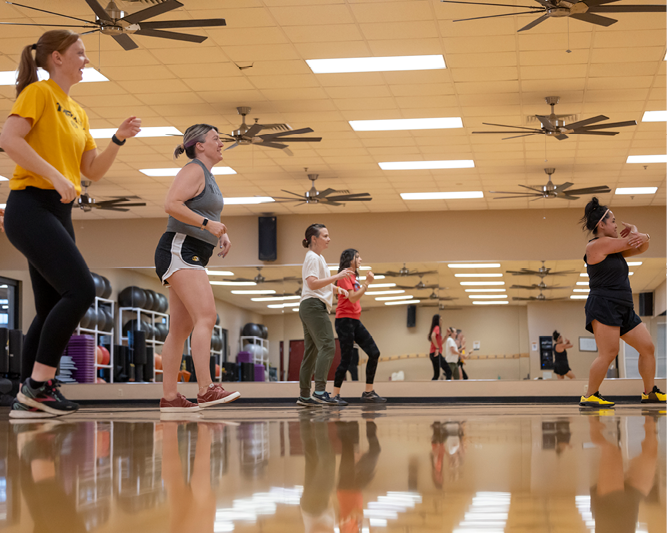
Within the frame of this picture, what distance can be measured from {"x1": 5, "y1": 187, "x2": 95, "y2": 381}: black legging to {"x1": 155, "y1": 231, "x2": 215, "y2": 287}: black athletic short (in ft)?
2.02

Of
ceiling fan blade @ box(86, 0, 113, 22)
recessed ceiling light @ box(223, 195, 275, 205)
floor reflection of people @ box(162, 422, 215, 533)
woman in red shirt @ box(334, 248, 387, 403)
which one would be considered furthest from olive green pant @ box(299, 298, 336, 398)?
recessed ceiling light @ box(223, 195, 275, 205)

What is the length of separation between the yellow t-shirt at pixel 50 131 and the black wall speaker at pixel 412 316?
1164 cm

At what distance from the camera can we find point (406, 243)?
14352 mm

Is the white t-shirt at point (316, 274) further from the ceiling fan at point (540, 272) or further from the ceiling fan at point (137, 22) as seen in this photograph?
the ceiling fan at point (540, 272)

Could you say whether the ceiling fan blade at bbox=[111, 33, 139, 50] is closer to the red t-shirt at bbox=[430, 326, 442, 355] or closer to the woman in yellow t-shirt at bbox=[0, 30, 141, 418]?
the woman in yellow t-shirt at bbox=[0, 30, 141, 418]

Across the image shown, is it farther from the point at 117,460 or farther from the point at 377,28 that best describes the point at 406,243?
the point at 117,460

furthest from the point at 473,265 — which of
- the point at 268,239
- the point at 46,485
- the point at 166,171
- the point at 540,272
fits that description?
the point at 46,485

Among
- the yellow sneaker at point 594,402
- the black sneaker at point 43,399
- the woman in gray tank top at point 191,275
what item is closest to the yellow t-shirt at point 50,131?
the woman in gray tank top at point 191,275

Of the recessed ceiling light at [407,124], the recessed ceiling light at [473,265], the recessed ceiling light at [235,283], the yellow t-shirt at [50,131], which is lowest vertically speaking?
the yellow t-shirt at [50,131]

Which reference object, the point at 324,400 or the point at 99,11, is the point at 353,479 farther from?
the point at 99,11

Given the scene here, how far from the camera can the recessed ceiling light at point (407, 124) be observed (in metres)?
9.45

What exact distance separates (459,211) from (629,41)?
7.30 metres

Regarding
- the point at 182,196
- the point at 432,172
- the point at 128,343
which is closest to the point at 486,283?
the point at 432,172

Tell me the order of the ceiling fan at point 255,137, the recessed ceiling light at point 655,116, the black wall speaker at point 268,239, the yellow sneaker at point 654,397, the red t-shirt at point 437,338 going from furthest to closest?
the black wall speaker at point 268,239 → the red t-shirt at point 437,338 → the recessed ceiling light at point 655,116 → the ceiling fan at point 255,137 → the yellow sneaker at point 654,397
